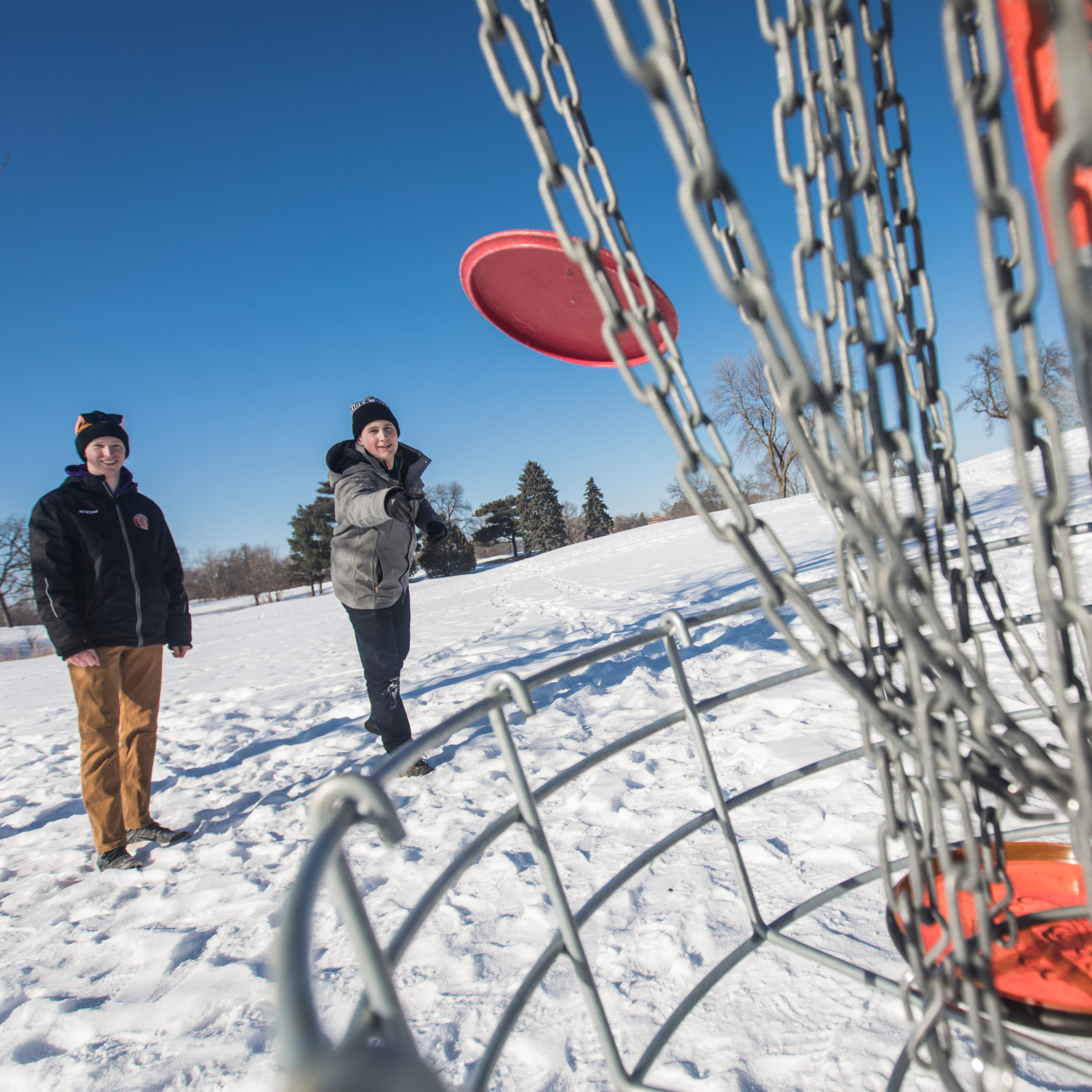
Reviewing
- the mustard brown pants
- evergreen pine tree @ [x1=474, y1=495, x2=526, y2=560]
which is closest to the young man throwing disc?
the mustard brown pants

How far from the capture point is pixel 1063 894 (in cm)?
159

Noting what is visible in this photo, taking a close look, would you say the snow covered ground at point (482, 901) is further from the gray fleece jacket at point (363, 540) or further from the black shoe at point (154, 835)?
the gray fleece jacket at point (363, 540)

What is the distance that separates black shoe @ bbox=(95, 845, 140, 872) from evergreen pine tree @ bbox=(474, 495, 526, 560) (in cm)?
4679

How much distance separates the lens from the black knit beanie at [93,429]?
3.12 meters

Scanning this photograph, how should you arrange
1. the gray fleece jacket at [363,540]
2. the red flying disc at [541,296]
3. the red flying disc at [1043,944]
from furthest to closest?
the gray fleece jacket at [363,540] → the red flying disc at [541,296] → the red flying disc at [1043,944]

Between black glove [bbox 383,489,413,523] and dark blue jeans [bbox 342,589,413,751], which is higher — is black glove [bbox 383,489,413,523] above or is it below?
above

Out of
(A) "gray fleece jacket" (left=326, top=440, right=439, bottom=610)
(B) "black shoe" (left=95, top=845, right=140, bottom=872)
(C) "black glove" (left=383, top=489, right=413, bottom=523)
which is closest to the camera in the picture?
(B) "black shoe" (left=95, top=845, right=140, bottom=872)

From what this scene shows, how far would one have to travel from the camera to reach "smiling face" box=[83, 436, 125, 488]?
3125 mm

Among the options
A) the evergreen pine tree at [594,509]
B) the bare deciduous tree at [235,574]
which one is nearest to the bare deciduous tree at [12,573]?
the bare deciduous tree at [235,574]

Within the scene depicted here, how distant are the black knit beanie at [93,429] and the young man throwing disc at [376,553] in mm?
1025

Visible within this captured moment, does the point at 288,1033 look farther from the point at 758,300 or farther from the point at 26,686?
the point at 26,686

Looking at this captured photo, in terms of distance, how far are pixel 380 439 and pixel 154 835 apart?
2286 millimetres

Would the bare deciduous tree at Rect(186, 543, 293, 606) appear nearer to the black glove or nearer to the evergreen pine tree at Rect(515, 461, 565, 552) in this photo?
the evergreen pine tree at Rect(515, 461, 565, 552)

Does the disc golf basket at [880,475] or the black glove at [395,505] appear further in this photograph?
the black glove at [395,505]
